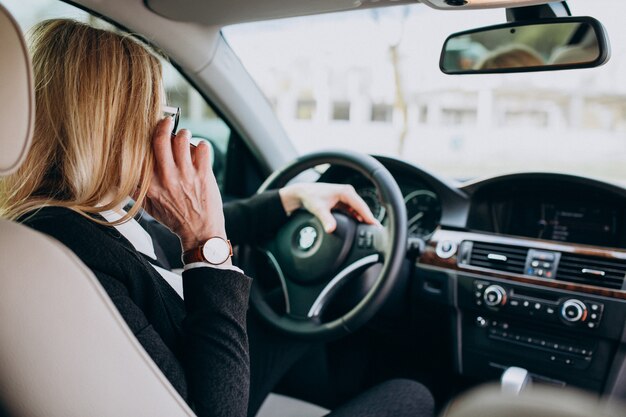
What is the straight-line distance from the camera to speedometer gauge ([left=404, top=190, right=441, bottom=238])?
271 cm

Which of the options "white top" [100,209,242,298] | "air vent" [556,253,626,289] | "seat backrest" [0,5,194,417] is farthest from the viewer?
"air vent" [556,253,626,289]

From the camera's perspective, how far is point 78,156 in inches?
49.8

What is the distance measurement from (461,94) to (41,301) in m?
4.16

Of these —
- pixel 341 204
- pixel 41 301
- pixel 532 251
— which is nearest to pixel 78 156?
pixel 41 301

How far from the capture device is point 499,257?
239 centimetres

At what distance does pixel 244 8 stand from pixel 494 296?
132 centimetres

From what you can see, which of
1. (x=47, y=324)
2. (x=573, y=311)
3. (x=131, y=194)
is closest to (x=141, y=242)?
(x=131, y=194)

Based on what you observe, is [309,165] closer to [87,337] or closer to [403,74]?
[87,337]

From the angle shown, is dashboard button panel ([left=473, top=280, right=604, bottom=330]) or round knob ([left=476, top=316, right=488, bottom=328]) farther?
round knob ([left=476, top=316, right=488, bottom=328])

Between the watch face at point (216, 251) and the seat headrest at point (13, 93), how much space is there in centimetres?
43

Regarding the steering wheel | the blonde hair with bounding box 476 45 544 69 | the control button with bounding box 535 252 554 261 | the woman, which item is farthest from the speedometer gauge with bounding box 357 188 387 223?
the woman

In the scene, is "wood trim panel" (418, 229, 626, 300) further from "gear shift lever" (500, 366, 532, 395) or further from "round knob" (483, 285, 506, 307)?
"gear shift lever" (500, 366, 532, 395)

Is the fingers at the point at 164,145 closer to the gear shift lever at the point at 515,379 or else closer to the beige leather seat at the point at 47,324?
the beige leather seat at the point at 47,324

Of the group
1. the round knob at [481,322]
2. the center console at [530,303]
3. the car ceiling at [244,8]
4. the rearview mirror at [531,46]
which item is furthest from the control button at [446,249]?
the car ceiling at [244,8]
